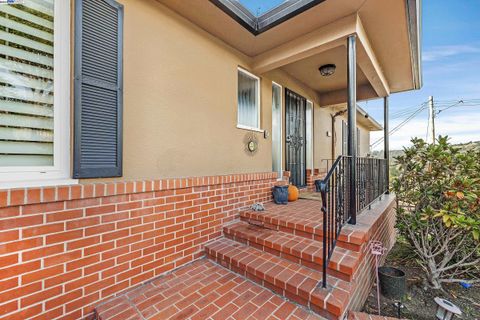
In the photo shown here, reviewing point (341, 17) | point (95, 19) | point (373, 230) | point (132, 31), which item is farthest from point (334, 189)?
point (95, 19)

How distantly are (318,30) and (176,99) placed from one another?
7.57ft

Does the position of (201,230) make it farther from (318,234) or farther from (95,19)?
(95,19)

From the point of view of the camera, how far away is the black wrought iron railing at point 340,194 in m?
1.94

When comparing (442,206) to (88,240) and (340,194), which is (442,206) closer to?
(340,194)

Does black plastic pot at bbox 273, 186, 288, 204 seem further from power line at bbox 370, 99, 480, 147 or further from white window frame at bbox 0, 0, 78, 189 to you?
power line at bbox 370, 99, 480, 147

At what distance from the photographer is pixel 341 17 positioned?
9.12ft

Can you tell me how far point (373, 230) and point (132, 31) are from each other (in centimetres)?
385

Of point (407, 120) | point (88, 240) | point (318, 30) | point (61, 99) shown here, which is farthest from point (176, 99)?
point (407, 120)

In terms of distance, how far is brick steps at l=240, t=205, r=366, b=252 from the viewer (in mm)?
2287

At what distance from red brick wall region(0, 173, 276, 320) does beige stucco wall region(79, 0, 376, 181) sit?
31 cm

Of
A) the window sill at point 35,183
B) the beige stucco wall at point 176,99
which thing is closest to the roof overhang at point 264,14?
the beige stucco wall at point 176,99

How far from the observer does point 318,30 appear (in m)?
3.00

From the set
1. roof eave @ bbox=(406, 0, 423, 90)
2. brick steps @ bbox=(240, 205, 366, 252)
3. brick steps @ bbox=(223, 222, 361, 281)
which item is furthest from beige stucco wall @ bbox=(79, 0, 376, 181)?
roof eave @ bbox=(406, 0, 423, 90)

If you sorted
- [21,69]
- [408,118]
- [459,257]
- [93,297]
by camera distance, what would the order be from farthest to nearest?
[408,118], [459,257], [93,297], [21,69]
